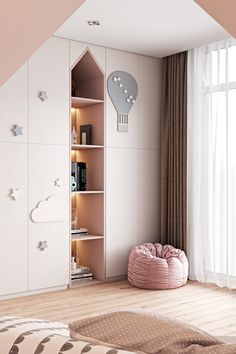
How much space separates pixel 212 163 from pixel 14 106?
210 cm

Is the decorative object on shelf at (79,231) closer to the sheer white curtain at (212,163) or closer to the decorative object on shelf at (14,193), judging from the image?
the decorative object on shelf at (14,193)

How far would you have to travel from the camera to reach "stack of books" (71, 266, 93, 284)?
5.02 metres

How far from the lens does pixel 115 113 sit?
17.3 ft

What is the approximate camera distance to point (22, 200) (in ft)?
15.1

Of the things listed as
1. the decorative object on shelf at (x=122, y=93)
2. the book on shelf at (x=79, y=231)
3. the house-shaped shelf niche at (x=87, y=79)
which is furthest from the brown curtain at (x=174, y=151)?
the book on shelf at (x=79, y=231)

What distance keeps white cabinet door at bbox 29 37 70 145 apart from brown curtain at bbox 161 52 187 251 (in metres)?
1.27

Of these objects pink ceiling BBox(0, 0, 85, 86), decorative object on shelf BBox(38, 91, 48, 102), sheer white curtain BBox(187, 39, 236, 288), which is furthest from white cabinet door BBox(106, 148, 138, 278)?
pink ceiling BBox(0, 0, 85, 86)

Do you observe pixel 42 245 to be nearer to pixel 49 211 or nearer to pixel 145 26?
pixel 49 211

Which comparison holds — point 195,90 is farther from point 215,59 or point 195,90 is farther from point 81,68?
point 81,68

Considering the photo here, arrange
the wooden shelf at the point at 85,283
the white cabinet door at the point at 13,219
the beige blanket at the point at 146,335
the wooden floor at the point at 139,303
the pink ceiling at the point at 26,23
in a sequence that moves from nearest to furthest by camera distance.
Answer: the beige blanket at the point at 146,335 < the pink ceiling at the point at 26,23 < the wooden floor at the point at 139,303 < the white cabinet door at the point at 13,219 < the wooden shelf at the point at 85,283

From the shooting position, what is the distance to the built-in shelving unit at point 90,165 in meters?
5.17

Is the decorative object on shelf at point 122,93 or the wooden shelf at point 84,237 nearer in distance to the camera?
the wooden shelf at point 84,237

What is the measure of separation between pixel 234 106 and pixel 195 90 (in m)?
0.56

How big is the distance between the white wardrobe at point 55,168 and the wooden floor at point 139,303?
0.31 m
